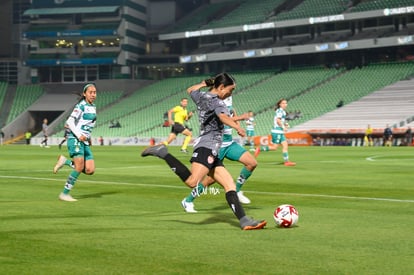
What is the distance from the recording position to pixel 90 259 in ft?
27.2

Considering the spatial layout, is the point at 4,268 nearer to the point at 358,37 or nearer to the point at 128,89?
the point at 358,37

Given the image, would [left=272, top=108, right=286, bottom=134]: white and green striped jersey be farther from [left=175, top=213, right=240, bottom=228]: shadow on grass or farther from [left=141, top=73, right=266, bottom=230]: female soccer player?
[left=141, top=73, right=266, bottom=230]: female soccer player

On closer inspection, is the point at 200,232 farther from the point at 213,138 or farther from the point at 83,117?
the point at 83,117

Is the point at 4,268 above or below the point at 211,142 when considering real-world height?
below

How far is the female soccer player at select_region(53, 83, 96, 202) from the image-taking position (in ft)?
51.4

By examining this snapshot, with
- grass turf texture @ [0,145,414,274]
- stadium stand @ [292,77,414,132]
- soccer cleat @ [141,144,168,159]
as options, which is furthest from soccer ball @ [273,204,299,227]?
stadium stand @ [292,77,414,132]

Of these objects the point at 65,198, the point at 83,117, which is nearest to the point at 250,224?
the point at 65,198

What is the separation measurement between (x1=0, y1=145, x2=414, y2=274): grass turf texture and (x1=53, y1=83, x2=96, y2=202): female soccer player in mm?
559

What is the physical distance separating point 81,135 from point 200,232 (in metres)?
5.84

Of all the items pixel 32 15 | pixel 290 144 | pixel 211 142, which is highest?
pixel 32 15

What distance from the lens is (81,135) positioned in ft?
51.5

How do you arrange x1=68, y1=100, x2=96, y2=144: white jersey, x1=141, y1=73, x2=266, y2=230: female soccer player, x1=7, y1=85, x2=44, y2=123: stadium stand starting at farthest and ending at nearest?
x1=7, y1=85, x2=44, y2=123: stadium stand
x1=68, y1=100, x2=96, y2=144: white jersey
x1=141, y1=73, x2=266, y2=230: female soccer player

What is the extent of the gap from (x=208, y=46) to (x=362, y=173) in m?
71.4

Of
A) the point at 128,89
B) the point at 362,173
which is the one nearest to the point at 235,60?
the point at 128,89
